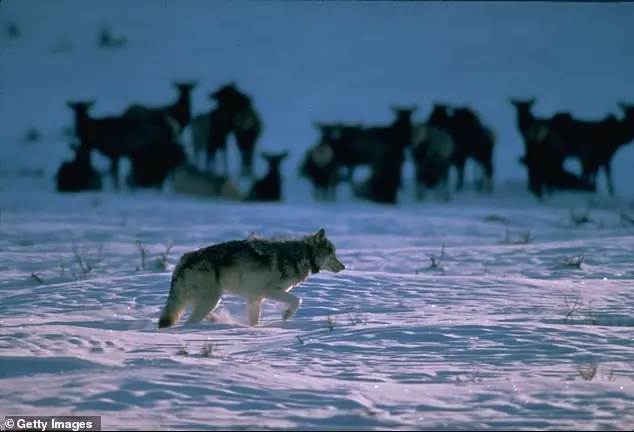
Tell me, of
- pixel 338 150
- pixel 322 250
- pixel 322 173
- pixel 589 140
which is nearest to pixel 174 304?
pixel 322 250

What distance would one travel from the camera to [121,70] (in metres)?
38.5

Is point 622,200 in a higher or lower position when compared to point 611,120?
lower

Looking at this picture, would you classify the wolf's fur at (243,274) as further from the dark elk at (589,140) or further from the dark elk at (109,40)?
the dark elk at (109,40)

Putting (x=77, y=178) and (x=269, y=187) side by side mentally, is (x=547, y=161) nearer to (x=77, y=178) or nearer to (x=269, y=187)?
(x=269, y=187)

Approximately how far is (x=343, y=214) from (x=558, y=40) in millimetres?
23715

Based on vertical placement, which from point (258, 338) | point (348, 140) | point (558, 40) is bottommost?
point (258, 338)

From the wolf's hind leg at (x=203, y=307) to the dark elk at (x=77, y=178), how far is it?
1518cm

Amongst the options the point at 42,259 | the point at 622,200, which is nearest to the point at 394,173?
the point at 622,200

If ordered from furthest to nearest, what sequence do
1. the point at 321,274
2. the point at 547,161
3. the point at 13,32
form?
1. the point at 13,32
2. the point at 547,161
3. the point at 321,274

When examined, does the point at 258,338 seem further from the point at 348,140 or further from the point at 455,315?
the point at 348,140

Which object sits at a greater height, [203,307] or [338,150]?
[338,150]

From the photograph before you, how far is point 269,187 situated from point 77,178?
395cm

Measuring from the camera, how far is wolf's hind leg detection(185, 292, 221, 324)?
397 inches

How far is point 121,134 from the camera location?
2684cm
